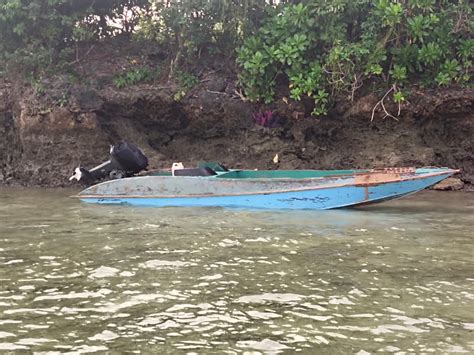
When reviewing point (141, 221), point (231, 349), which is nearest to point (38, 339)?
point (231, 349)

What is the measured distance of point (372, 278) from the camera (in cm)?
463

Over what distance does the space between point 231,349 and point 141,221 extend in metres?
4.76

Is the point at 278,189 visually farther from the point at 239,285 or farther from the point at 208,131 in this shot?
the point at 208,131

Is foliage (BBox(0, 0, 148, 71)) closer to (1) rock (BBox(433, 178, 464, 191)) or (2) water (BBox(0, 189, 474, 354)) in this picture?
(2) water (BBox(0, 189, 474, 354))

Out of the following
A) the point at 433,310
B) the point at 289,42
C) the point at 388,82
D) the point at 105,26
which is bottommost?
the point at 433,310

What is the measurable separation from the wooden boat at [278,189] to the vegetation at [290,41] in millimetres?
3490

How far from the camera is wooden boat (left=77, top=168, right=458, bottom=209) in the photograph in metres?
8.37

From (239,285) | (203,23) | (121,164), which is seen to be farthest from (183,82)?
(239,285)

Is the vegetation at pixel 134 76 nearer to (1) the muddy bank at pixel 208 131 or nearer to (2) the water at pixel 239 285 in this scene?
(1) the muddy bank at pixel 208 131

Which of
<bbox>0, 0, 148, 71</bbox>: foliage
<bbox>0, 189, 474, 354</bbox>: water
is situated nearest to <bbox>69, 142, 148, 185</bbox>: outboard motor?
Answer: <bbox>0, 189, 474, 354</bbox>: water

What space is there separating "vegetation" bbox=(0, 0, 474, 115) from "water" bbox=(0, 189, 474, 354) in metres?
5.10

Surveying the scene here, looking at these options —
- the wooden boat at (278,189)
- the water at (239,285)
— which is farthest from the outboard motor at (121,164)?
the water at (239,285)

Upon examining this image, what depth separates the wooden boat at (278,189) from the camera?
837 centimetres

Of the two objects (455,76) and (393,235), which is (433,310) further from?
(455,76)
